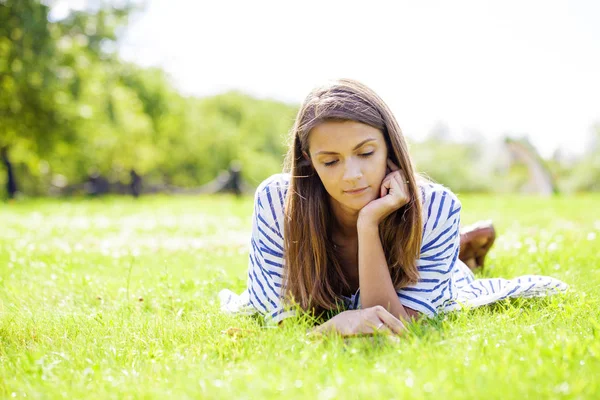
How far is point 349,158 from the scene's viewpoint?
3.48 metres

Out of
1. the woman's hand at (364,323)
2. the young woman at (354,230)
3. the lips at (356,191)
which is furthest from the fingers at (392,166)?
the woman's hand at (364,323)

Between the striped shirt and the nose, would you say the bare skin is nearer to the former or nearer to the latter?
the nose

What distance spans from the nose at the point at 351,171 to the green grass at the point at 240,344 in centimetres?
90

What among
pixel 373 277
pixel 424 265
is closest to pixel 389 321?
pixel 373 277

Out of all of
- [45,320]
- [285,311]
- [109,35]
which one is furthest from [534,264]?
[109,35]

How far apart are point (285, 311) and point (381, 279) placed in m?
0.63

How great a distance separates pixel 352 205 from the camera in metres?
3.69

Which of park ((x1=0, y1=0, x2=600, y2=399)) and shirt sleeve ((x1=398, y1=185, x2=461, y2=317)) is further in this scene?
shirt sleeve ((x1=398, y1=185, x2=461, y2=317))

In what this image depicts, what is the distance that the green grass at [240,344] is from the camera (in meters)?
2.47

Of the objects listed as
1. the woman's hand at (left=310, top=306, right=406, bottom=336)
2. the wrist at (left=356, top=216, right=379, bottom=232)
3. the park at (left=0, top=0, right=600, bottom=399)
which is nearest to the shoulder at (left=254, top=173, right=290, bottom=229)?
the park at (left=0, top=0, right=600, bottom=399)

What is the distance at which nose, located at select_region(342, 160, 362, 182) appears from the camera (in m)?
3.47

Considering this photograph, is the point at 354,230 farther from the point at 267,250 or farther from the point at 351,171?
the point at 351,171

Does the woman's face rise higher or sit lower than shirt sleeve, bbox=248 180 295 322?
higher

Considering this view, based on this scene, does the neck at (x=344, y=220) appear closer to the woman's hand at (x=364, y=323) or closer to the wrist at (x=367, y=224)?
the wrist at (x=367, y=224)
